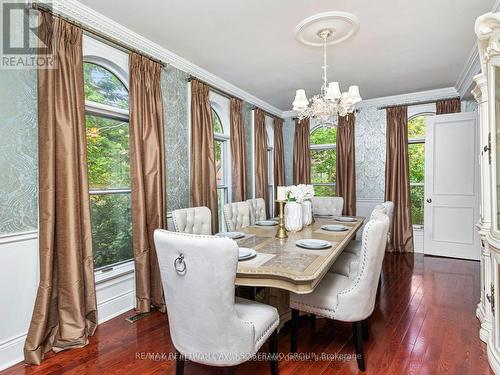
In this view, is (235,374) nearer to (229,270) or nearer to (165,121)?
(229,270)

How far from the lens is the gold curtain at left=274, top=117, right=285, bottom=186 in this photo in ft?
17.6

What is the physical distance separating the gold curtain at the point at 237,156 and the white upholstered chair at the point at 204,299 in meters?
2.78

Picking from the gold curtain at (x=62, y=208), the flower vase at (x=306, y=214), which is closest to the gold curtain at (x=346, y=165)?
the flower vase at (x=306, y=214)

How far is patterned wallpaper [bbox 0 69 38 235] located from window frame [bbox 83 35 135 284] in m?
0.51

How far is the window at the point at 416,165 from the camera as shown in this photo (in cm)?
478

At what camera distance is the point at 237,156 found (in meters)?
4.17

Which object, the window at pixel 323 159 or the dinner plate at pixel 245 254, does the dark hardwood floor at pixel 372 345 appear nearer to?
the dinner plate at pixel 245 254

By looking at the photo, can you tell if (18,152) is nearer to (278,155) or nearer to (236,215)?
(236,215)

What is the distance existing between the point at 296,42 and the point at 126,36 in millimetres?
1635

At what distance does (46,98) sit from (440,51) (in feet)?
12.5

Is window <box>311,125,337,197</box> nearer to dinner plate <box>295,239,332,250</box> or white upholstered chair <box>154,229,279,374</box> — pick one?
dinner plate <box>295,239,332,250</box>

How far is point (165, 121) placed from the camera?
3049 millimetres

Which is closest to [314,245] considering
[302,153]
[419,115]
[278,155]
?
[278,155]

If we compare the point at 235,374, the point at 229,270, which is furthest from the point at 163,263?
the point at 235,374
